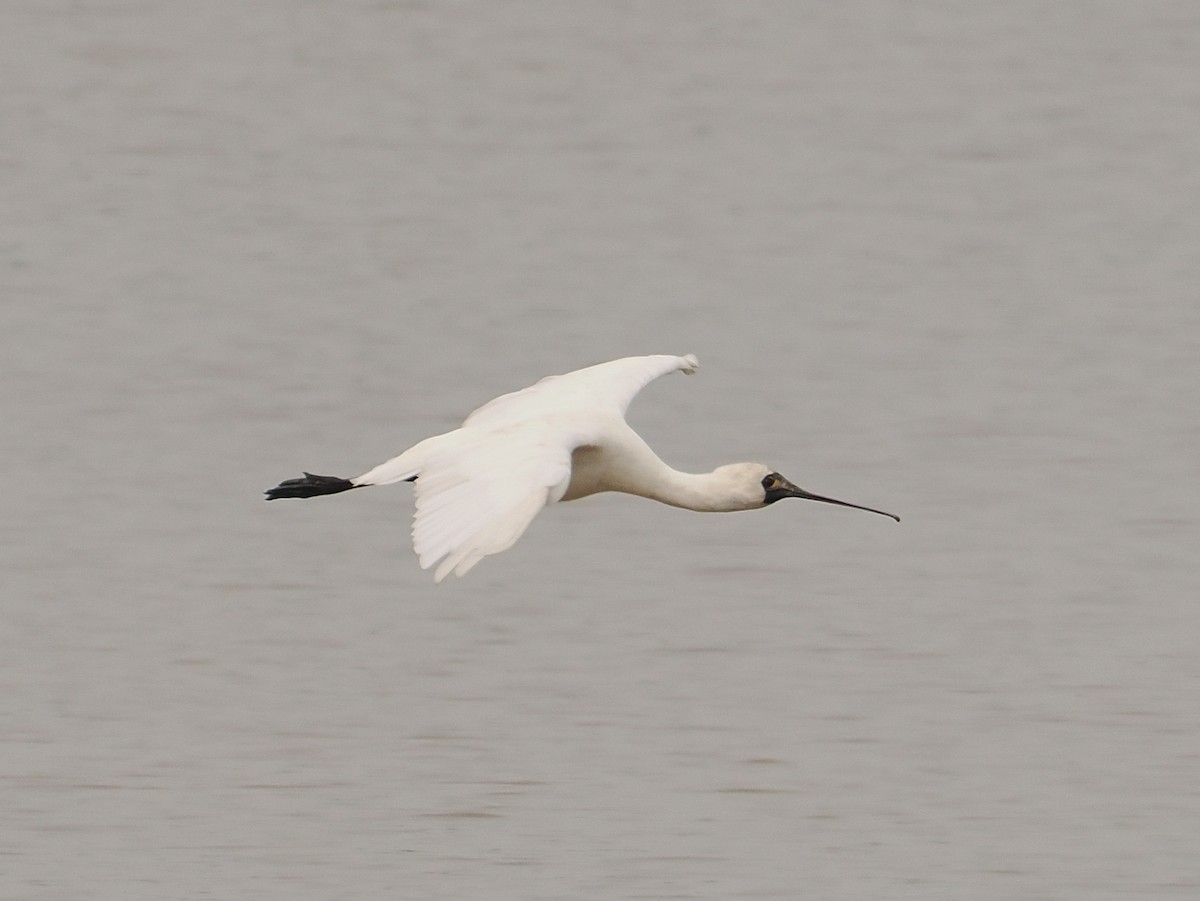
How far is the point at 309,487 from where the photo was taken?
45.1ft

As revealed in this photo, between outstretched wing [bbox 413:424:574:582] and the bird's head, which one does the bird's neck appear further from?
outstretched wing [bbox 413:424:574:582]

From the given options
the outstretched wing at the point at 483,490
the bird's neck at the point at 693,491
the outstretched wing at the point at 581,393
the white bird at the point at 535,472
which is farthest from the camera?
the bird's neck at the point at 693,491

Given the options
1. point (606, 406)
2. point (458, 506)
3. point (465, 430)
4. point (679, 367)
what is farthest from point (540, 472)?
point (679, 367)

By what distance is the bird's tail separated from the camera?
13.6 metres

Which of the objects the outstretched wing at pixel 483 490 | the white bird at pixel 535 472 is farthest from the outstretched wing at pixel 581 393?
the outstretched wing at pixel 483 490

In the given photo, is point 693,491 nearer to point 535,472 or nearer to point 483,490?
point 535,472

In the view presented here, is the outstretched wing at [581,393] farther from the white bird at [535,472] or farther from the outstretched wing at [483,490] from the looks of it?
the outstretched wing at [483,490]

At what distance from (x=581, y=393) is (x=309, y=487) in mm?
1345

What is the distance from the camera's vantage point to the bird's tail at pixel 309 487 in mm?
13625

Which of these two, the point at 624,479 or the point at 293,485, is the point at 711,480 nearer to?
the point at 624,479

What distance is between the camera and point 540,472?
11.5 m

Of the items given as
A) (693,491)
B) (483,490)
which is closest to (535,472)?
(483,490)

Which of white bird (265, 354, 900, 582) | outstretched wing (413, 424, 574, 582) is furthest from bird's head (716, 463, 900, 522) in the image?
outstretched wing (413, 424, 574, 582)

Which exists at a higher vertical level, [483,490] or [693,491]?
[483,490]
